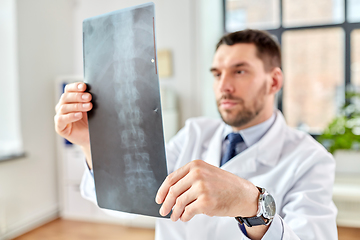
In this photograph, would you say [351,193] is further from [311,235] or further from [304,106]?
[311,235]

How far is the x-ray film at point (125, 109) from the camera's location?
59cm

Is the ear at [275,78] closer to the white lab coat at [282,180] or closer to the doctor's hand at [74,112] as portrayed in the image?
the white lab coat at [282,180]

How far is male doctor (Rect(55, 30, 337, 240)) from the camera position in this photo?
0.57m

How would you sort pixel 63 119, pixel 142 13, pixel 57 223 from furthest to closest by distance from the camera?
pixel 57 223, pixel 63 119, pixel 142 13

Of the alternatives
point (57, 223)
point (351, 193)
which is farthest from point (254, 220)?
point (57, 223)

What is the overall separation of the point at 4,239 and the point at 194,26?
274 cm

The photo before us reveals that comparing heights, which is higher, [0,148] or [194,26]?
[194,26]

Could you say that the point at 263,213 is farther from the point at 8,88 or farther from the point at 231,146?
the point at 8,88

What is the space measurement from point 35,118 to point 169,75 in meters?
1.48

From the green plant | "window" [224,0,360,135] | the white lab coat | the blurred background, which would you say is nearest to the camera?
the white lab coat

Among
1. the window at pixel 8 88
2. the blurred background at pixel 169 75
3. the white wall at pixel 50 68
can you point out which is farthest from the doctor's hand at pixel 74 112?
the white wall at pixel 50 68

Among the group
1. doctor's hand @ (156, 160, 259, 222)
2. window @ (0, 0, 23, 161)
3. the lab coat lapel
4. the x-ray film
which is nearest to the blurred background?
window @ (0, 0, 23, 161)

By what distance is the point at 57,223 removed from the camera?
3023mm

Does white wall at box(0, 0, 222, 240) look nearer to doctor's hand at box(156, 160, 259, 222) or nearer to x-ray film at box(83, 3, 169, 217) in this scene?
x-ray film at box(83, 3, 169, 217)
